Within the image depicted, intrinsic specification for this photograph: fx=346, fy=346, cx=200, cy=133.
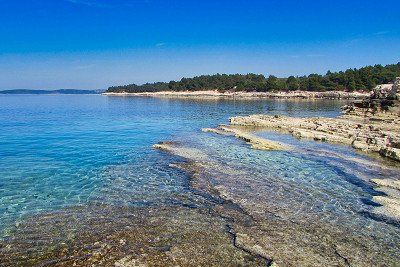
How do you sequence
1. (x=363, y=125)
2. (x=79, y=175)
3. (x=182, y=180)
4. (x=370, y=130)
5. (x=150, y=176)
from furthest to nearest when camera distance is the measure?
(x=363, y=125), (x=370, y=130), (x=150, y=176), (x=79, y=175), (x=182, y=180)

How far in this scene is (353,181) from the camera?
2480cm

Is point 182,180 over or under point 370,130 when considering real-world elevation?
over

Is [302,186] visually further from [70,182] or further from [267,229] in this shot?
[70,182]

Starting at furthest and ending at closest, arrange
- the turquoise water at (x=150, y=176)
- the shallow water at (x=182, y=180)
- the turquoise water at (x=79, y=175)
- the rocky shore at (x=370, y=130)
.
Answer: the rocky shore at (x=370, y=130) → the turquoise water at (x=79, y=175) → the turquoise water at (x=150, y=176) → the shallow water at (x=182, y=180)

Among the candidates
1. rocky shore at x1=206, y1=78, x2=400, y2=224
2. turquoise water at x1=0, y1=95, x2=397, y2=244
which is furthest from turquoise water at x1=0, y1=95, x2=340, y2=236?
rocky shore at x1=206, y1=78, x2=400, y2=224

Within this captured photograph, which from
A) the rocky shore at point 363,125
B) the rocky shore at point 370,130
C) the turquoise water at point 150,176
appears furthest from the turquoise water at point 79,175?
the rocky shore at point 363,125

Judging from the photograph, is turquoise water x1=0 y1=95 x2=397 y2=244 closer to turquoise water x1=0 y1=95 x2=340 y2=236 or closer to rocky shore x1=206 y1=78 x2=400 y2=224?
turquoise water x1=0 y1=95 x2=340 y2=236

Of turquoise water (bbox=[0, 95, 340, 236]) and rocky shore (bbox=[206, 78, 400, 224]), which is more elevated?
turquoise water (bbox=[0, 95, 340, 236])

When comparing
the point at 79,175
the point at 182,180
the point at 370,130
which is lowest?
the point at 370,130

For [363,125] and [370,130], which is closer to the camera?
[370,130]

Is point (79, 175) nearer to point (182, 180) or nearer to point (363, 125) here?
point (182, 180)

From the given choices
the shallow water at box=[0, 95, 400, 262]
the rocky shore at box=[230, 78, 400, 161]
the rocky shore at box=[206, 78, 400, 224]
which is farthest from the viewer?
the rocky shore at box=[230, 78, 400, 161]

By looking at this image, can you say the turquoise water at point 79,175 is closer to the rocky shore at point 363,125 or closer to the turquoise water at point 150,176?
the turquoise water at point 150,176

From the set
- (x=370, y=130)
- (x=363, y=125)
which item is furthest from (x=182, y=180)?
(x=363, y=125)
